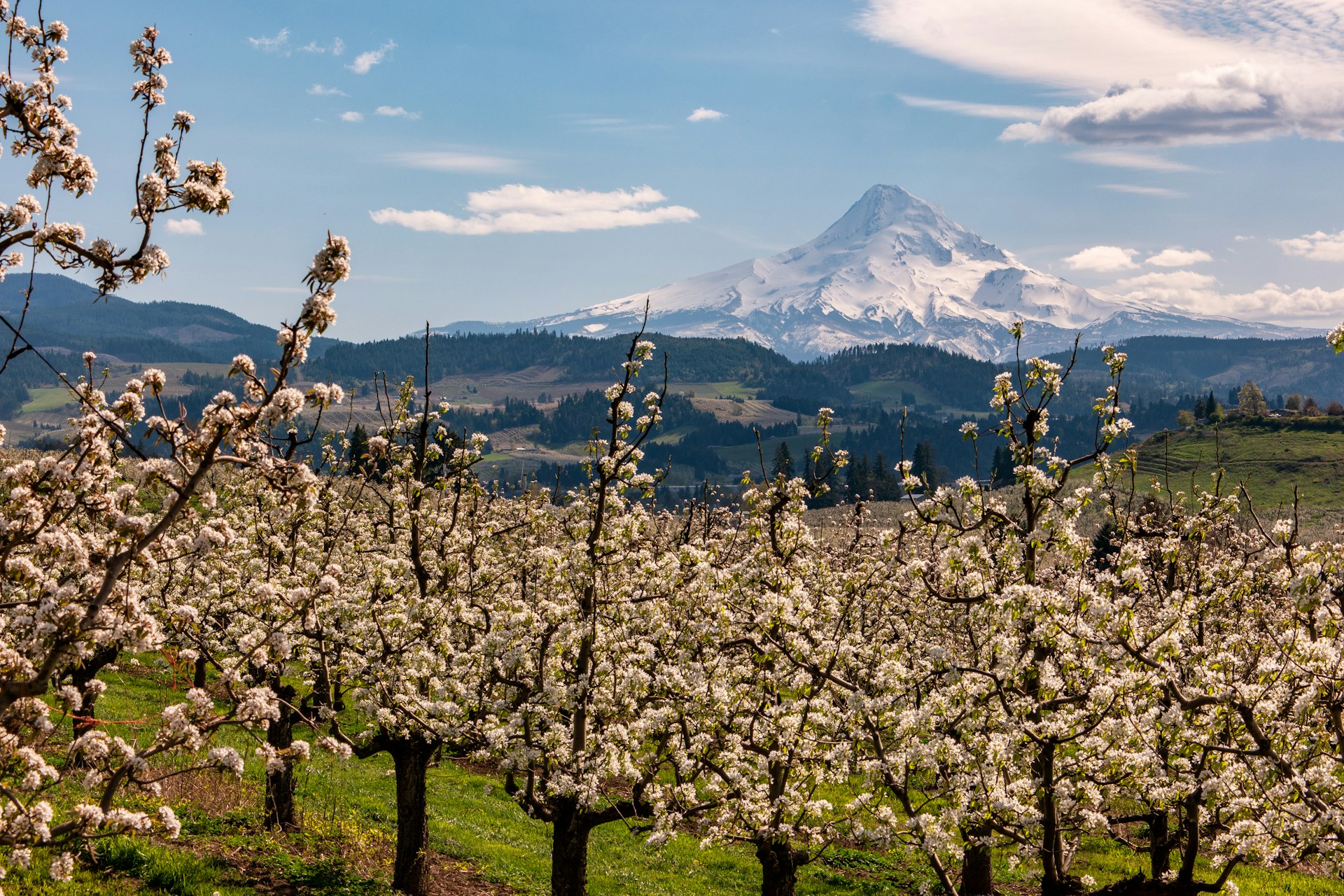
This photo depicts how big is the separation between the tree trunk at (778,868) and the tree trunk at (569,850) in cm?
369

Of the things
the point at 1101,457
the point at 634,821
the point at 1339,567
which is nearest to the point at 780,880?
the point at 634,821

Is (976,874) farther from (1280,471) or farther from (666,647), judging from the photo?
(1280,471)

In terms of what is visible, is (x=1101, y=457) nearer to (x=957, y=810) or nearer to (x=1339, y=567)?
(x=1339, y=567)

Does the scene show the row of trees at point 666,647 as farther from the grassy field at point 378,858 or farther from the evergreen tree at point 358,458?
the grassy field at point 378,858

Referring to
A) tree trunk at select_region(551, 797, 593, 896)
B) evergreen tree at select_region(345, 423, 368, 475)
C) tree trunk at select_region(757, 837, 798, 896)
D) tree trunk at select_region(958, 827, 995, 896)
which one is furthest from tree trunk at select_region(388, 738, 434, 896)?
tree trunk at select_region(958, 827, 995, 896)

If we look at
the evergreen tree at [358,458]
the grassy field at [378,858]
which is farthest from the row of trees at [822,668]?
the grassy field at [378,858]

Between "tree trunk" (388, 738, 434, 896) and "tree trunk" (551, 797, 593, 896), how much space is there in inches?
134

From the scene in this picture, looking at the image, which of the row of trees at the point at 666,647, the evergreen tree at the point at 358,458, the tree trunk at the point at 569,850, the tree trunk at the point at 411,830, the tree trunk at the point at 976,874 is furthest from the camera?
the tree trunk at the point at 976,874

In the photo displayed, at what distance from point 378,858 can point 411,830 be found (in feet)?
11.1

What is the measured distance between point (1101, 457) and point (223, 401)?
44.3 ft

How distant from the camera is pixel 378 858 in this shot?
23.5m

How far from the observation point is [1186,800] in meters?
15.4

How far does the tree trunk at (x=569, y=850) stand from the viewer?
19.1m


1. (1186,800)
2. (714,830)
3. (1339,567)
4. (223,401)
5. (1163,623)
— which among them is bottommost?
(714,830)
